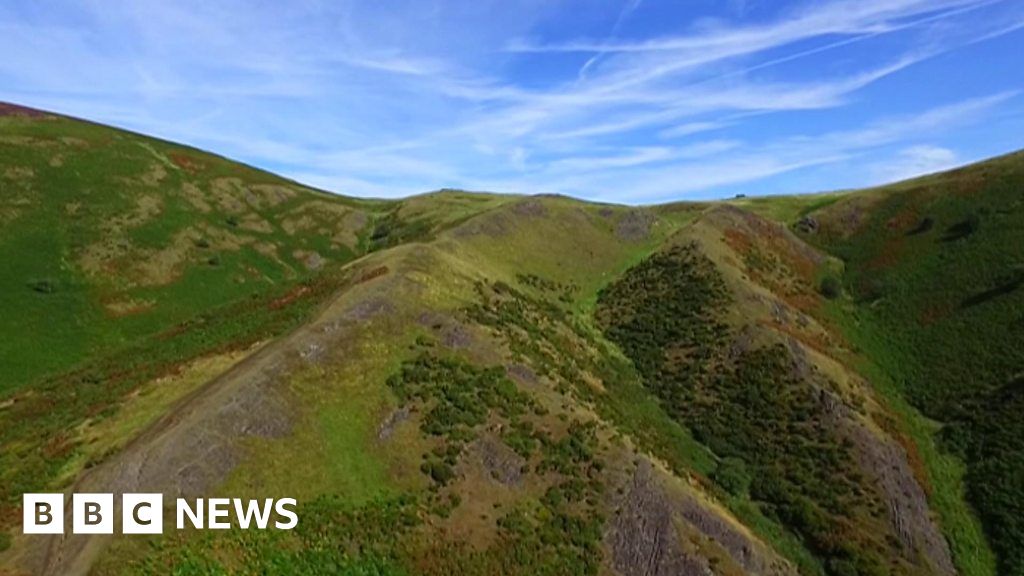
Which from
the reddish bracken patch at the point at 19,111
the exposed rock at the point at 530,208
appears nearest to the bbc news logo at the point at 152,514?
Result: the exposed rock at the point at 530,208

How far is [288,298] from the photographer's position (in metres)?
53.3

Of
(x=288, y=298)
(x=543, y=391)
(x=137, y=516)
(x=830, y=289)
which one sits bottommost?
(x=137, y=516)

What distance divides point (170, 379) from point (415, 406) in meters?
16.6

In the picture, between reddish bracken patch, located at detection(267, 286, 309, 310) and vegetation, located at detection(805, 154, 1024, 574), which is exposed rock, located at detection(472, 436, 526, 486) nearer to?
reddish bracken patch, located at detection(267, 286, 309, 310)

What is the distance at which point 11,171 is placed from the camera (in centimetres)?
9344

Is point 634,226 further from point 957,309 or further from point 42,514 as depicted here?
point 42,514

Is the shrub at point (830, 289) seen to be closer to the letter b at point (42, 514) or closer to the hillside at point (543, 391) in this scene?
the hillside at point (543, 391)

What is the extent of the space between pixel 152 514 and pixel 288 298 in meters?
28.7

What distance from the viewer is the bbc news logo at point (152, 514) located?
2591 cm

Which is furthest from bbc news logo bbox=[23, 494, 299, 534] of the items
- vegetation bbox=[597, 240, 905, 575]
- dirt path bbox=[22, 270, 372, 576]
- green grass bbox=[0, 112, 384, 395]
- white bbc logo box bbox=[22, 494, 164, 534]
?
green grass bbox=[0, 112, 384, 395]

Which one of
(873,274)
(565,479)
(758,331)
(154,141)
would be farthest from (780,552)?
(154,141)

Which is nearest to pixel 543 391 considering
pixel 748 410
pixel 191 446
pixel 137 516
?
pixel 748 410

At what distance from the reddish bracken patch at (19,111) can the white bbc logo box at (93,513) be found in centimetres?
11604

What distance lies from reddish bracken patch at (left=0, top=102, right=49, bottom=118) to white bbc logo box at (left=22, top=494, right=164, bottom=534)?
11604 centimetres
